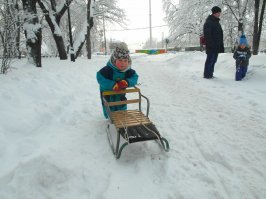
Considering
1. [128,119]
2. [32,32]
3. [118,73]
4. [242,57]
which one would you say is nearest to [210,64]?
[242,57]

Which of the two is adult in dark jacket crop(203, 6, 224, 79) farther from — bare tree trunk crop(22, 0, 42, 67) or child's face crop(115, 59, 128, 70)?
bare tree trunk crop(22, 0, 42, 67)

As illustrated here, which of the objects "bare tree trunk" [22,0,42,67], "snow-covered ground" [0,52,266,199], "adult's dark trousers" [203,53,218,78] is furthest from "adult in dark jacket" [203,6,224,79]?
"bare tree trunk" [22,0,42,67]

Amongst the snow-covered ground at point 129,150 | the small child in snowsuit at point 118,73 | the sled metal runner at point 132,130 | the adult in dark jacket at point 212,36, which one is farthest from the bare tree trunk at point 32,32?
the sled metal runner at point 132,130

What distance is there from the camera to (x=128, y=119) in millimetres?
3461

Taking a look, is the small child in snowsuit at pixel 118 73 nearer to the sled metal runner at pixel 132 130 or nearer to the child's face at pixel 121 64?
the child's face at pixel 121 64

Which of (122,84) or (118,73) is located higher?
(118,73)

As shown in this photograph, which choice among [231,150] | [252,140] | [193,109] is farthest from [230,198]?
[193,109]

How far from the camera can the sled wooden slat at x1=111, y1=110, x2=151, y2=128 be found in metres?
3.25

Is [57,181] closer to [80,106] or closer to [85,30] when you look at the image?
[80,106]

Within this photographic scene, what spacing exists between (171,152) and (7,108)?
2723 mm

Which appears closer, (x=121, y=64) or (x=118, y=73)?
(x=121, y=64)

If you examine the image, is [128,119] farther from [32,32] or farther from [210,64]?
[32,32]

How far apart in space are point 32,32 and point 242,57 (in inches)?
279

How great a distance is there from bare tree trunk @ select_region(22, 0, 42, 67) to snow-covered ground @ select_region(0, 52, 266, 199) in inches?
145
